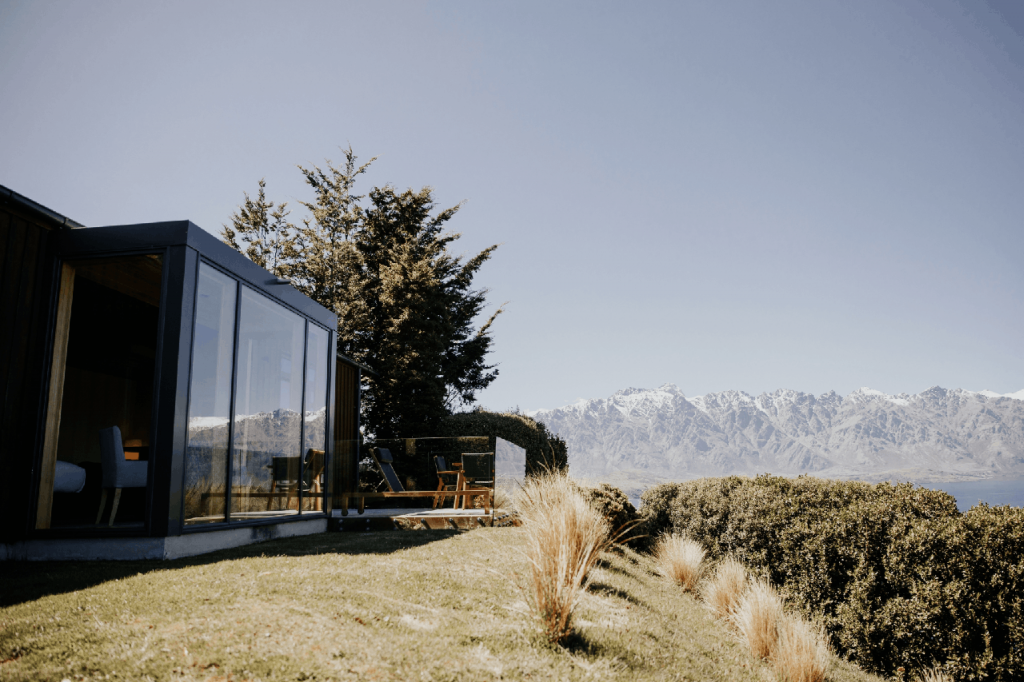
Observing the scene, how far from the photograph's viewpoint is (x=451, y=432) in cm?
1487

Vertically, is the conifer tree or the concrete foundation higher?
the conifer tree

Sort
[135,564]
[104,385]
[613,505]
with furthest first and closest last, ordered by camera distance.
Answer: [104,385] → [613,505] → [135,564]

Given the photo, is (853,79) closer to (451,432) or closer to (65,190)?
(451,432)

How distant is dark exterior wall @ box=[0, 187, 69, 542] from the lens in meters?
5.00

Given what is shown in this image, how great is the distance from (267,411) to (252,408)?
1.30 ft

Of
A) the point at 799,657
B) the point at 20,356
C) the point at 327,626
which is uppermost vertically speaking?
the point at 20,356

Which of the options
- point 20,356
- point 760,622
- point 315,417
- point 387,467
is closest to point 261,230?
point 387,467

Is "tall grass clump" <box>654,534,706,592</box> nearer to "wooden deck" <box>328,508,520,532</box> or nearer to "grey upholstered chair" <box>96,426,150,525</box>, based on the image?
"wooden deck" <box>328,508,520,532</box>

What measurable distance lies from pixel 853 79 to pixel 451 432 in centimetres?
1339

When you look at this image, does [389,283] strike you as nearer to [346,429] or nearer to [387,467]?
[346,429]

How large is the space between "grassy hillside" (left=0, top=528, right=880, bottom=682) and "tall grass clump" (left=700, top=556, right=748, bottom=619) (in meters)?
0.60

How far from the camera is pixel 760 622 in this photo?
5.03m

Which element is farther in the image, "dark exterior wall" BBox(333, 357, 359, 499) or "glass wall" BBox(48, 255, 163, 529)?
"dark exterior wall" BBox(333, 357, 359, 499)

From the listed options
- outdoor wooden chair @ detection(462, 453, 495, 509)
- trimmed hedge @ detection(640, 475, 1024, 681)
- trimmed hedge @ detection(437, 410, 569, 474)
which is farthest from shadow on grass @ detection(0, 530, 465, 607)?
trimmed hedge @ detection(437, 410, 569, 474)
